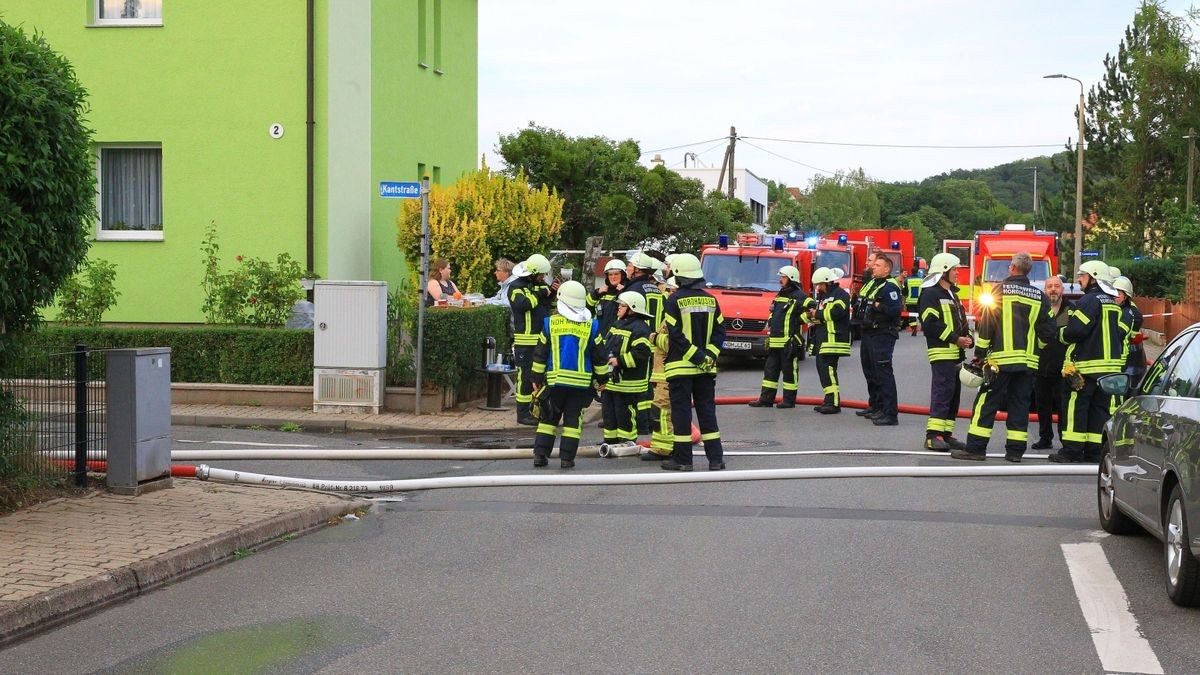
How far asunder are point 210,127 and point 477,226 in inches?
175

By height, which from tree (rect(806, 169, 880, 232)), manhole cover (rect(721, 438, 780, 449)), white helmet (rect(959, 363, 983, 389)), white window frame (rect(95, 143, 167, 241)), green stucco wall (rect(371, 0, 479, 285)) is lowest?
manhole cover (rect(721, 438, 780, 449))

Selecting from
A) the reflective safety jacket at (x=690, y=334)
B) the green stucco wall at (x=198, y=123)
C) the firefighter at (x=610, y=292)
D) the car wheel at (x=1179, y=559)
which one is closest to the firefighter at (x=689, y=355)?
the reflective safety jacket at (x=690, y=334)

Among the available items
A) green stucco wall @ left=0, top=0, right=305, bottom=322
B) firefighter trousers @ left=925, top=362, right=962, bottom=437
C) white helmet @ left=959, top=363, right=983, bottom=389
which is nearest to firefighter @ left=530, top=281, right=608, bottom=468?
white helmet @ left=959, top=363, right=983, bottom=389

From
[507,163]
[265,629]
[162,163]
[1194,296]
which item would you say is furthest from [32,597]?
[507,163]

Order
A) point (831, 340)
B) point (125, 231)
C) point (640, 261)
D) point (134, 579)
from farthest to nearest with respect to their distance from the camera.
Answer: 1. point (125, 231)
2. point (831, 340)
3. point (640, 261)
4. point (134, 579)

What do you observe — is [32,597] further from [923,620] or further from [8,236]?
[923,620]

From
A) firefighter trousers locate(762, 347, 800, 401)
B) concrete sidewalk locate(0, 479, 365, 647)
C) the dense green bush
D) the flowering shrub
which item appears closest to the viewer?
concrete sidewalk locate(0, 479, 365, 647)

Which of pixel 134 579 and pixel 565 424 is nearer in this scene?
pixel 134 579

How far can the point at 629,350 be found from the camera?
1197 cm

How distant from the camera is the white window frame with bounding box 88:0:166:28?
2102 cm

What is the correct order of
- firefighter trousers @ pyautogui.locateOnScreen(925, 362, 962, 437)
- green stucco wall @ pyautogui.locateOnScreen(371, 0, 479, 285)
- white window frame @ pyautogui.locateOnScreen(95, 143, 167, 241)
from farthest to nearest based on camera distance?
green stucco wall @ pyautogui.locateOnScreen(371, 0, 479, 285), white window frame @ pyautogui.locateOnScreen(95, 143, 167, 241), firefighter trousers @ pyautogui.locateOnScreen(925, 362, 962, 437)

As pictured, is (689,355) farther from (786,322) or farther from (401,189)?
(786,322)

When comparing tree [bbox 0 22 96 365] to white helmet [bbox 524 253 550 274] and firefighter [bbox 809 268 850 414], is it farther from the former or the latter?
firefighter [bbox 809 268 850 414]

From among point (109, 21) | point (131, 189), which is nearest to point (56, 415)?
point (131, 189)
